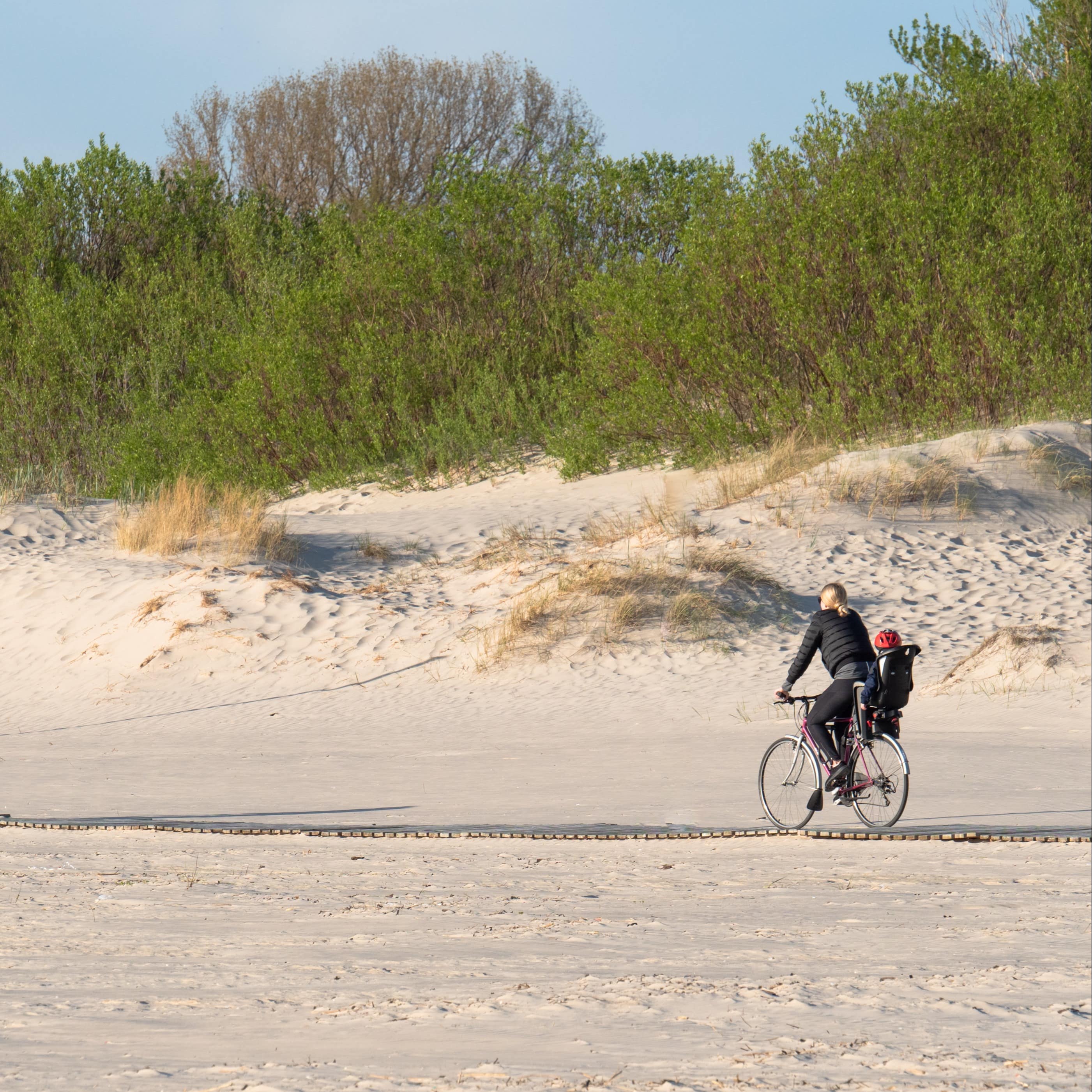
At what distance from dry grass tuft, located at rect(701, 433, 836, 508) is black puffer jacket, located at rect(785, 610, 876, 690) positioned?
1091 centimetres

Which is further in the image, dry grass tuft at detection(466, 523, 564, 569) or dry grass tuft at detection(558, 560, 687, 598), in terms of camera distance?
dry grass tuft at detection(466, 523, 564, 569)

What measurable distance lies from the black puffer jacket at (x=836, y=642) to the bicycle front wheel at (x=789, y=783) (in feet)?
1.33

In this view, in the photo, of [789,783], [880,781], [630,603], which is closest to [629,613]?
[630,603]

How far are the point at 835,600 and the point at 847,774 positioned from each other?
940 millimetres

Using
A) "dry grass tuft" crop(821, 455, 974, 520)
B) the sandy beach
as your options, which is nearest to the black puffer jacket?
the sandy beach

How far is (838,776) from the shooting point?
7.66 m

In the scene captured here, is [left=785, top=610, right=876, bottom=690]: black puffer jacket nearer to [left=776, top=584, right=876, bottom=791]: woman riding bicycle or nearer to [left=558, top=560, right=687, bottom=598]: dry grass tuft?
[left=776, top=584, right=876, bottom=791]: woman riding bicycle

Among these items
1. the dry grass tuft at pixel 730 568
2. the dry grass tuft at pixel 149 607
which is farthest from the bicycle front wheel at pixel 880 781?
the dry grass tuft at pixel 149 607

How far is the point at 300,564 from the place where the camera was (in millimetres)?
17891

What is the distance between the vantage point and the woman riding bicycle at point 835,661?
303 inches

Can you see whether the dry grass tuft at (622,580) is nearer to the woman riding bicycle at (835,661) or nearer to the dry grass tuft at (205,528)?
the dry grass tuft at (205,528)

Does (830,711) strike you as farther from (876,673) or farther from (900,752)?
(900,752)

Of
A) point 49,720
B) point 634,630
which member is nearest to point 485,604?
point 634,630

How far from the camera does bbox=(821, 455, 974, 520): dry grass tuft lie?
18.3m
